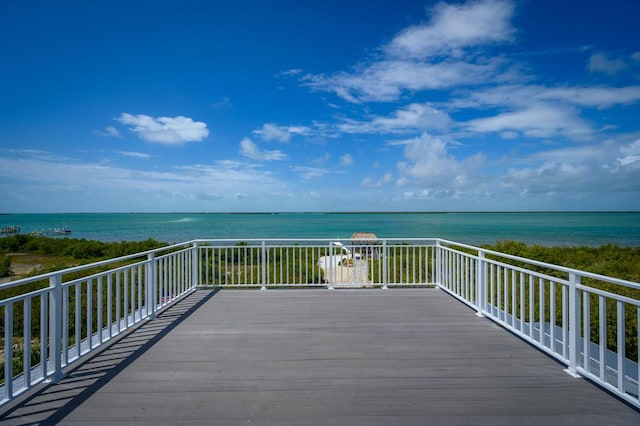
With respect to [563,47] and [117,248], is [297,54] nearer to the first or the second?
[563,47]

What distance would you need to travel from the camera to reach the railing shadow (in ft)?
7.02

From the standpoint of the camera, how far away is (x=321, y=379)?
2.64 metres

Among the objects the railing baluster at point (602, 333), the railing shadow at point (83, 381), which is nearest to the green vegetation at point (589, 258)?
the railing baluster at point (602, 333)

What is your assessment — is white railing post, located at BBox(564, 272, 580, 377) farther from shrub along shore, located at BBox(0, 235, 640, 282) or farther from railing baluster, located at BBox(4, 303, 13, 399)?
shrub along shore, located at BBox(0, 235, 640, 282)

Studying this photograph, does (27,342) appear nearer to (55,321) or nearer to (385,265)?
(55,321)

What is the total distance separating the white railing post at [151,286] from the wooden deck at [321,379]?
0.81 feet

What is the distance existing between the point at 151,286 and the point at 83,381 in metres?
1.85

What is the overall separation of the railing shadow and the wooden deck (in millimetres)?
12

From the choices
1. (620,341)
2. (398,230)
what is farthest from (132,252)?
(398,230)

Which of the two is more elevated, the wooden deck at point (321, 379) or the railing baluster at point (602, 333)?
the railing baluster at point (602, 333)

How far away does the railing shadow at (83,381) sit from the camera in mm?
2139

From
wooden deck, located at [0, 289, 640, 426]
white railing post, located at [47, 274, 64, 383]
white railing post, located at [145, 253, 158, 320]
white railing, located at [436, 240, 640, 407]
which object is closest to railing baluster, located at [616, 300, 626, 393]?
white railing, located at [436, 240, 640, 407]

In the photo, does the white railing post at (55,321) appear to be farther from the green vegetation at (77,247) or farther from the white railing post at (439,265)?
the green vegetation at (77,247)

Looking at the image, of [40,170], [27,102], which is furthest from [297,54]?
[40,170]
